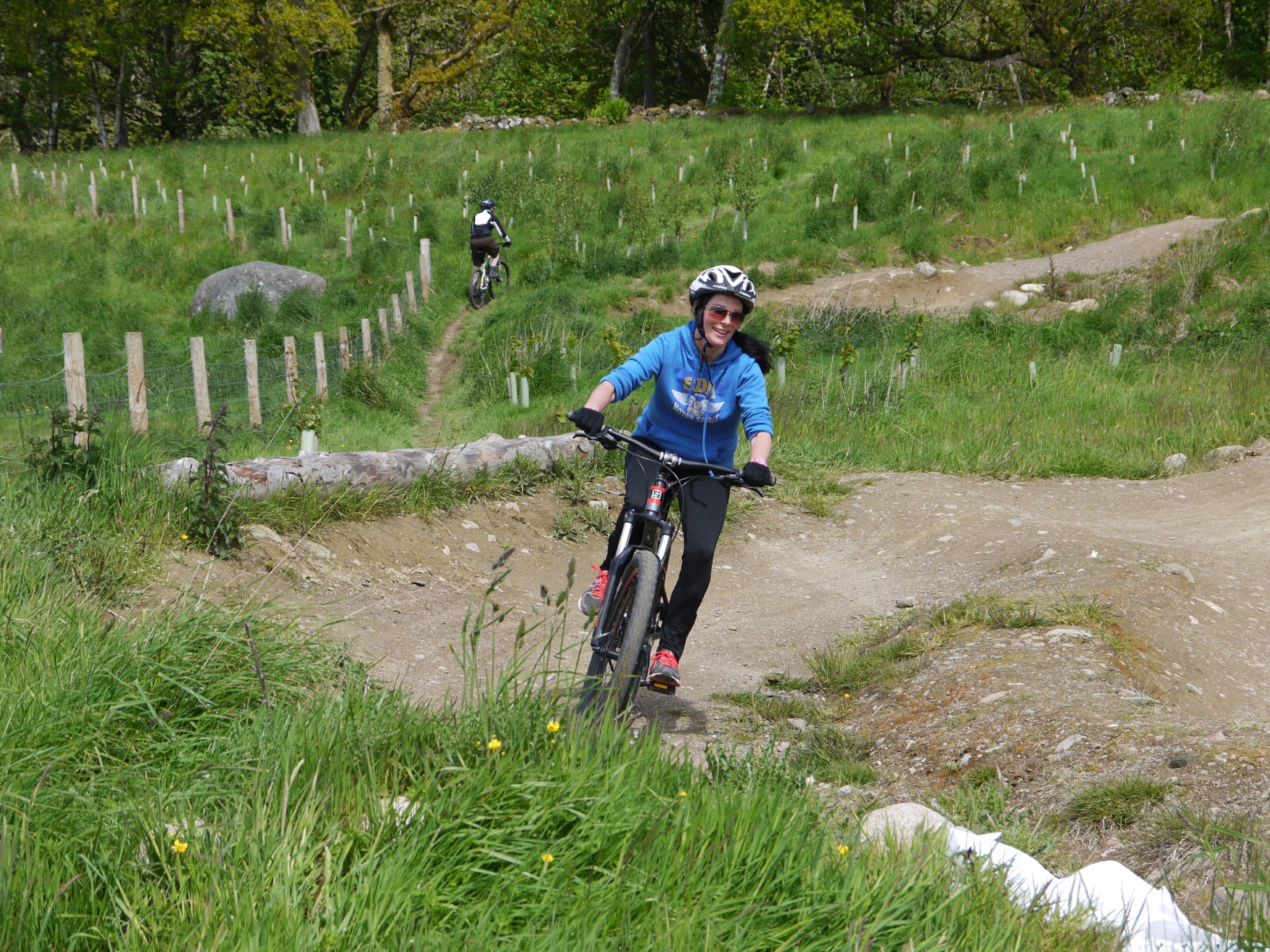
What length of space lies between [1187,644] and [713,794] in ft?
12.5

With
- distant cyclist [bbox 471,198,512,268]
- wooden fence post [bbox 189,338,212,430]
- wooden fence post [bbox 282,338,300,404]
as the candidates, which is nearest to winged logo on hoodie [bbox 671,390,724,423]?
wooden fence post [bbox 189,338,212,430]

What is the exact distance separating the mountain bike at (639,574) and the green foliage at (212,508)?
2.49 metres

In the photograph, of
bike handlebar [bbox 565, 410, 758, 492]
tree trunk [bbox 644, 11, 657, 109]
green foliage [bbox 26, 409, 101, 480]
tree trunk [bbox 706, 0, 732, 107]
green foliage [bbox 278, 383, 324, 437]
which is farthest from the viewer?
tree trunk [bbox 644, 11, 657, 109]

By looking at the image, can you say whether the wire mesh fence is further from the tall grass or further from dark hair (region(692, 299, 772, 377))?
the tall grass

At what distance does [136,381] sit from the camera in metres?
8.17

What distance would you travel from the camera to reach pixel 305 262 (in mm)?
A: 21031

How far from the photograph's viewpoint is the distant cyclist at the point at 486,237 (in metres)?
17.3

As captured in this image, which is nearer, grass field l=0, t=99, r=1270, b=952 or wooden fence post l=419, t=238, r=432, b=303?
grass field l=0, t=99, r=1270, b=952

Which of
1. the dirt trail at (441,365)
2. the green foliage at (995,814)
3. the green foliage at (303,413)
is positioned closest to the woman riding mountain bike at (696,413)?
the green foliage at (995,814)

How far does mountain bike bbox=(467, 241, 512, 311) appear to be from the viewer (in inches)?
711

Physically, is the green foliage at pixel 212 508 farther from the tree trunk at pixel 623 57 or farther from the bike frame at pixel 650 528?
the tree trunk at pixel 623 57

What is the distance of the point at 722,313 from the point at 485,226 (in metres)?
13.7

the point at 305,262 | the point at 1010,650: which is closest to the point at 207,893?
the point at 1010,650

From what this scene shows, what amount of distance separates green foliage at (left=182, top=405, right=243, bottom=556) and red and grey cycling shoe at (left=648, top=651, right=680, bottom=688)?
261 cm
